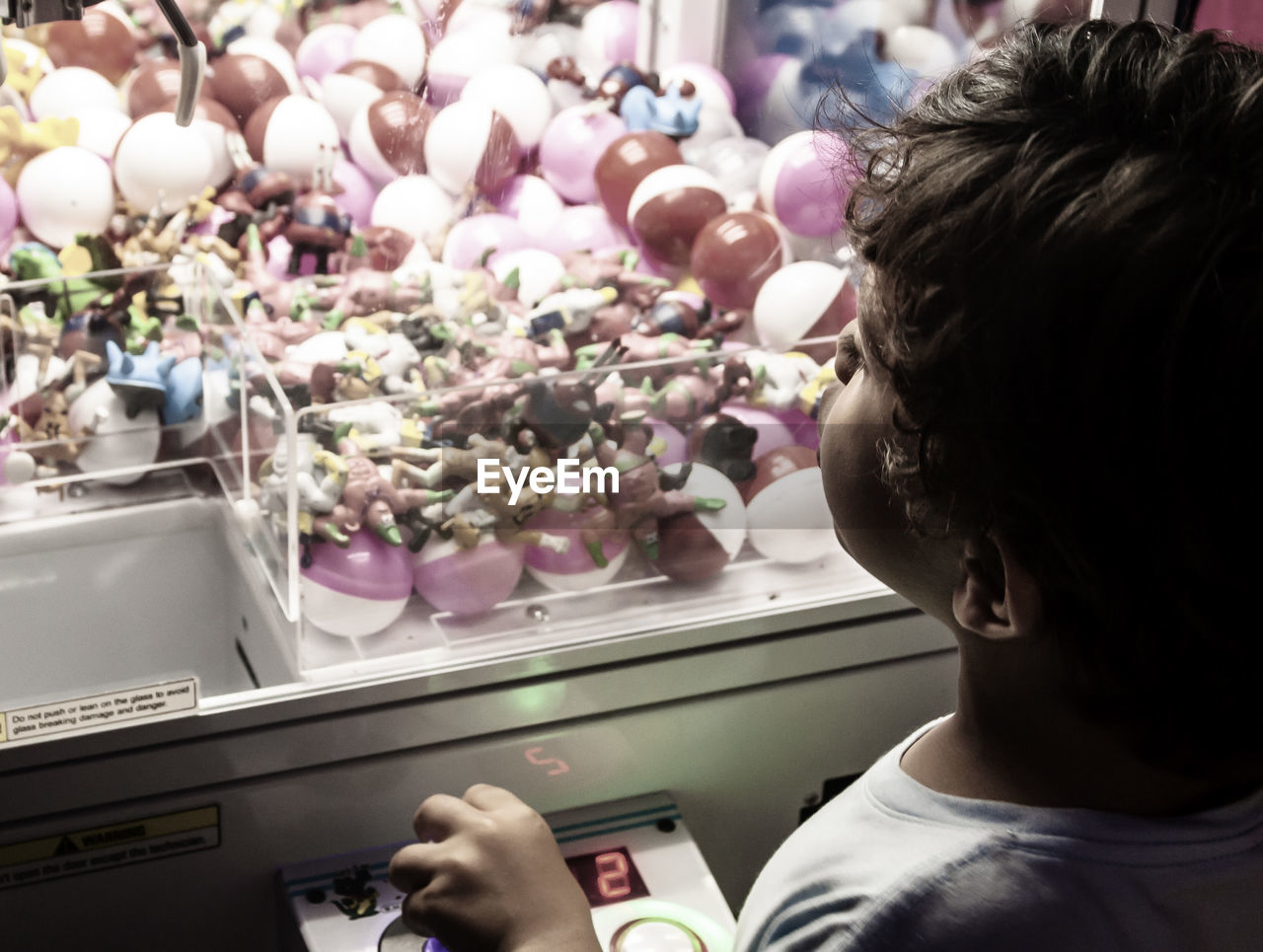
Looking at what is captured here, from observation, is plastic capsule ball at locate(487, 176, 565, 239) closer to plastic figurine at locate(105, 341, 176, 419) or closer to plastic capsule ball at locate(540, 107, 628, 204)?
plastic capsule ball at locate(540, 107, 628, 204)

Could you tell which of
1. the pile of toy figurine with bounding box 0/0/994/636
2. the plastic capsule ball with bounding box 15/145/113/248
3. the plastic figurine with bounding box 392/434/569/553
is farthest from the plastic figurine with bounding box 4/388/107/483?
the plastic figurine with bounding box 392/434/569/553

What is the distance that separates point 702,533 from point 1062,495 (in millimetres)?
662

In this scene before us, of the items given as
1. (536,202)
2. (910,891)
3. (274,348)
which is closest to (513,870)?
(910,891)

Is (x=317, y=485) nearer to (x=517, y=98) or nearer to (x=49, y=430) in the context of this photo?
(x=49, y=430)

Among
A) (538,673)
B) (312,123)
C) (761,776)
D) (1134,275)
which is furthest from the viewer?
(312,123)

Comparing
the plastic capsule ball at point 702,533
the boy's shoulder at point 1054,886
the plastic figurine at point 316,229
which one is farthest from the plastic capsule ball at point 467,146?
the boy's shoulder at point 1054,886

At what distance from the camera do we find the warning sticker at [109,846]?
3.06 feet

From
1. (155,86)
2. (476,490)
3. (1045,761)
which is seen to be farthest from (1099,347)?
(155,86)

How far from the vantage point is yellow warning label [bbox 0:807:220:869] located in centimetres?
93

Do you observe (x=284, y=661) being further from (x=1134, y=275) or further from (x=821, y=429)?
(x=1134, y=275)

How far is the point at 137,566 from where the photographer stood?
1.13 meters

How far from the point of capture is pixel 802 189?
1.36 metres

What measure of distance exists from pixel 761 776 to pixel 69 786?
55cm

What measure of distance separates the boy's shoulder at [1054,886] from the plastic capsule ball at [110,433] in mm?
828
